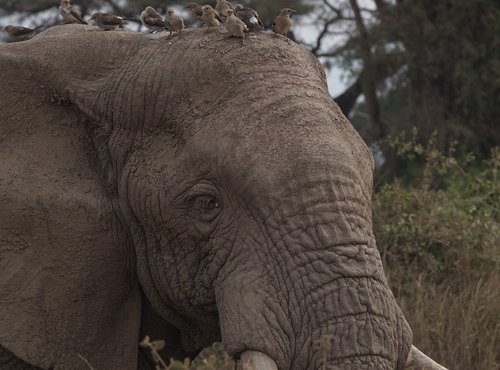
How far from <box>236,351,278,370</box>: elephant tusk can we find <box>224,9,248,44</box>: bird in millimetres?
948

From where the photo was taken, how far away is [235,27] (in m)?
3.71

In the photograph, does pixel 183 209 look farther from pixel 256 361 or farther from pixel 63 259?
pixel 256 361

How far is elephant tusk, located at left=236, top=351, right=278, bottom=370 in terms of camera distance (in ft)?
10.6

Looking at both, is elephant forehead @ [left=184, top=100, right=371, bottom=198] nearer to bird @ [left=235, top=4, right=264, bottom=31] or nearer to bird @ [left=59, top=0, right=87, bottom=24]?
bird @ [left=235, top=4, right=264, bottom=31]

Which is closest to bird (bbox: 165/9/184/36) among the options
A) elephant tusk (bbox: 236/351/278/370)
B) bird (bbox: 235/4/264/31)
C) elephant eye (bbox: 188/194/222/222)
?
bird (bbox: 235/4/264/31)

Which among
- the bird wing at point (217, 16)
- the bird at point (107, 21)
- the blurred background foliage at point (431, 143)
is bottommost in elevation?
the blurred background foliage at point (431, 143)

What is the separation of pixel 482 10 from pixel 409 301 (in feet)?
35.2

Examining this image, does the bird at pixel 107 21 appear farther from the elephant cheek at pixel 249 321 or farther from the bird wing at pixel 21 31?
the elephant cheek at pixel 249 321

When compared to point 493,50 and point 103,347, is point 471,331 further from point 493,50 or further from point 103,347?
point 493,50

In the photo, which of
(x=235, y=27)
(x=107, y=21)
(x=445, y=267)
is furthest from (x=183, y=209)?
(x=445, y=267)

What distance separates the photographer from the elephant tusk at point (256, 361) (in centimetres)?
324

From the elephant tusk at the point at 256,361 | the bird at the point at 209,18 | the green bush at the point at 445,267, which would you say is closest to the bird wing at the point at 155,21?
the bird at the point at 209,18

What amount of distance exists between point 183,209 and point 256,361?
56cm

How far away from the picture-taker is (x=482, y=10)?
16.7m
